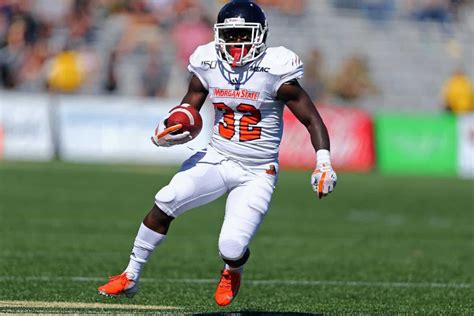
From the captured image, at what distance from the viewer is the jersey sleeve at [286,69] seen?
5934 mm

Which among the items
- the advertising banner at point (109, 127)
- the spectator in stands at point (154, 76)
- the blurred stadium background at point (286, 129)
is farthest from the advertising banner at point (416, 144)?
the spectator in stands at point (154, 76)

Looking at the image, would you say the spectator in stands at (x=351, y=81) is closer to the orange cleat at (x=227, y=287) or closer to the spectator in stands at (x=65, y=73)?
the spectator in stands at (x=65, y=73)

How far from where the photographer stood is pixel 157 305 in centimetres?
646

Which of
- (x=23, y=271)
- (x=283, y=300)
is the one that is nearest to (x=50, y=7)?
(x=23, y=271)

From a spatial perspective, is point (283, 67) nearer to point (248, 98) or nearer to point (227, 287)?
point (248, 98)

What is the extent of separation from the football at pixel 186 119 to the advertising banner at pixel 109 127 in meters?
13.7

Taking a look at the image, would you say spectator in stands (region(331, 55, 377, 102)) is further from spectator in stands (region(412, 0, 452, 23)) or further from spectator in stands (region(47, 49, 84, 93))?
spectator in stands (region(47, 49, 84, 93))

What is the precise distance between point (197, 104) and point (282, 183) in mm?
11241

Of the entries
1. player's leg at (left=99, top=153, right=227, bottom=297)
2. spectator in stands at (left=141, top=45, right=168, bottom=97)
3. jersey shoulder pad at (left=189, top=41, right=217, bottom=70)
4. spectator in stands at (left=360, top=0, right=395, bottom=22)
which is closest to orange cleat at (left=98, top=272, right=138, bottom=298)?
player's leg at (left=99, top=153, right=227, bottom=297)

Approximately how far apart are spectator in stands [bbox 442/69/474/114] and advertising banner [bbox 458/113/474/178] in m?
1.48

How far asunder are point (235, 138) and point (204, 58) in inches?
19.4

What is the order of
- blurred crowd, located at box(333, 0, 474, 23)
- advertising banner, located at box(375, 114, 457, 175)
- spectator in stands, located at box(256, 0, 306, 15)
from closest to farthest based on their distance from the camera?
advertising banner, located at box(375, 114, 457, 175) < spectator in stands, located at box(256, 0, 306, 15) < blurred crowd, located at box(333, 0, 474, 23)

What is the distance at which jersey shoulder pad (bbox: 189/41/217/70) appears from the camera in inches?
240

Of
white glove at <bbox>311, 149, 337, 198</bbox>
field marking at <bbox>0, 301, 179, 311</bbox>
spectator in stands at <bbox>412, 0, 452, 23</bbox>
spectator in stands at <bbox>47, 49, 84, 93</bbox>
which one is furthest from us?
spectator in stands at <bbox>412, 0, 452, 23</bbox>
